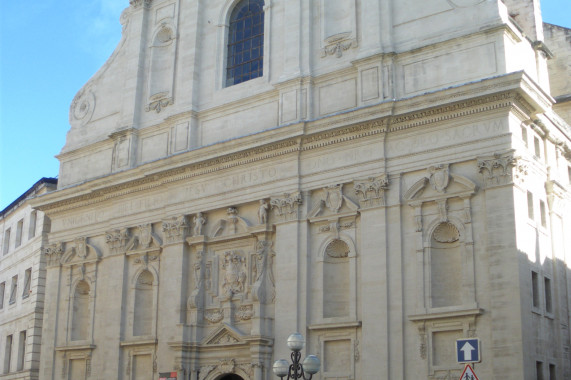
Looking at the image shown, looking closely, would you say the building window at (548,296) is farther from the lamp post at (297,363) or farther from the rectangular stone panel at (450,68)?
the lamp post at (297,363)

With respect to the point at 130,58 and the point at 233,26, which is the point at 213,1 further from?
the point at 130,58

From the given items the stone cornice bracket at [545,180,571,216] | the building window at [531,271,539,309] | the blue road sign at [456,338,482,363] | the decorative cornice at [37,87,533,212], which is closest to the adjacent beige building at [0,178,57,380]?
the decorative cornice at [37,87,533,212]

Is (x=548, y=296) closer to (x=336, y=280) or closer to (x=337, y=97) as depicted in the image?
(x=336, y=280)

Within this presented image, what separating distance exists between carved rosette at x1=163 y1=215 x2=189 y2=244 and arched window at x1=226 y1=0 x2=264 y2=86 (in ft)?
16.7

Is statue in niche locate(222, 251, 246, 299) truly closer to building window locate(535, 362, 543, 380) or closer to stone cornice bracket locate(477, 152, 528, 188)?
stone cornice bracket locate(477, 152, 528, 188)

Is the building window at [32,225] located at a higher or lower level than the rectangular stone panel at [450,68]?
lower

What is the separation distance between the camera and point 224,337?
2508 centimetres

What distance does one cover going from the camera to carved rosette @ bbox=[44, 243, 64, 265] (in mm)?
31000

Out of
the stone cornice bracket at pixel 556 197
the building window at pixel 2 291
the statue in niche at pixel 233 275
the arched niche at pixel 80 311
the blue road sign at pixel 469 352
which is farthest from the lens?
the building window at pixel 2 291

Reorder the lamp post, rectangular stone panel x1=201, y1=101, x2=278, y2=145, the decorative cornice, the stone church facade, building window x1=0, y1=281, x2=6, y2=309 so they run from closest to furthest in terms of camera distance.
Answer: the lamp post
the stone church facade
the decorative cornice
rectangular stone panel x1=201, y1=101, x2=278, y2=145
building window x1=0, y1=281, x2=6, y2=309

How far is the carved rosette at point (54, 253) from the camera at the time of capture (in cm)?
3100

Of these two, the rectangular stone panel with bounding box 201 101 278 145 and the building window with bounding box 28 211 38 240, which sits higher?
the rectangular stone panel with bounding box 201 101 278 145

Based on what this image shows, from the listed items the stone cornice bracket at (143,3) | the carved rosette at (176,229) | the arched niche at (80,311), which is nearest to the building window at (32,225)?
the arched niche at (80,311)

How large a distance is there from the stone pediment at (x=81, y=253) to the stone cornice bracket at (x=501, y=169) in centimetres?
1468
